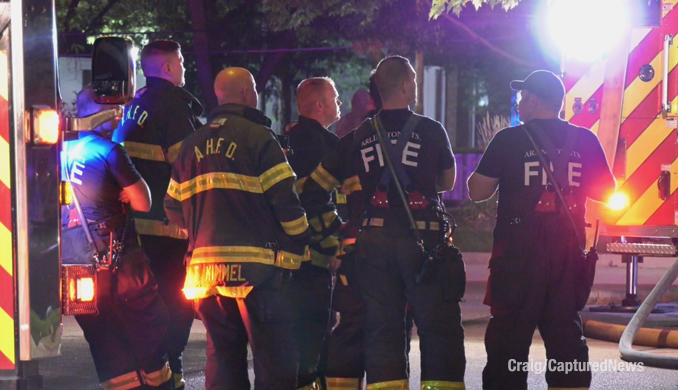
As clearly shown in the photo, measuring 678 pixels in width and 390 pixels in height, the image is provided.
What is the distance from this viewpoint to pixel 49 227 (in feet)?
12.4

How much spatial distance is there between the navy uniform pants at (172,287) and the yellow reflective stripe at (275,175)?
124cm

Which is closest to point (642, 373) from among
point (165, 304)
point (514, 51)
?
Answer: point (165, 304)

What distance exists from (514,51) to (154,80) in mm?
20691

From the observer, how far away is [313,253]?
240 inches

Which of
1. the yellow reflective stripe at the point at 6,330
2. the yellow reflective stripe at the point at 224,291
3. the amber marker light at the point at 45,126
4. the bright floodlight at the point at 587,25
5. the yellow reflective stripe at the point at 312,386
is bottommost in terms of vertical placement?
the yellow reflective stripe at the point at 312,386

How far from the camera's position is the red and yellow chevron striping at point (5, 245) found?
3.70 meters

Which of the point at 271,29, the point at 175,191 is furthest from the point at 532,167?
the point at 271,29

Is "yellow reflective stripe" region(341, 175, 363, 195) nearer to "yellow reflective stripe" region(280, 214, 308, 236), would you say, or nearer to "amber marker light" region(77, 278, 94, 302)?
"yellow reflective stripe" region(280, 214, 308, 236)

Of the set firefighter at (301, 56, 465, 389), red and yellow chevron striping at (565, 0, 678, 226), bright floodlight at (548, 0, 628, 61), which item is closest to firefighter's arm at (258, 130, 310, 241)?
firefighter at (301, 56, 465, 389)

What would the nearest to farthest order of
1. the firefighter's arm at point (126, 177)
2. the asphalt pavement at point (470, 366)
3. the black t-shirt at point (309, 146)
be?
1. the firefighter's arm at point (126, 177)
2. the black t-shirt at point (309, 146)
3. the asphalt pavement at point (470, 366)

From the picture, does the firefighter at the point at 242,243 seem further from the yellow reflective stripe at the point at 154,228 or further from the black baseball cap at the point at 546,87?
the black baseball cap at the point at 546,87

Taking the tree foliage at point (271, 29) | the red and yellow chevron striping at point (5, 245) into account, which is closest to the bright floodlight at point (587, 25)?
the red and yellow chevron striping at point (5, 245)

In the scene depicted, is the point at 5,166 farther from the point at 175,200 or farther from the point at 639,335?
the point at 639,335

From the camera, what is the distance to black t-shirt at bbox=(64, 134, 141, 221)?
5.55 m
